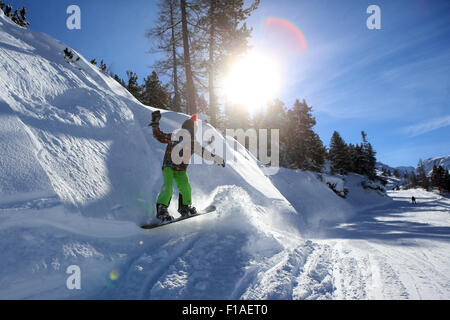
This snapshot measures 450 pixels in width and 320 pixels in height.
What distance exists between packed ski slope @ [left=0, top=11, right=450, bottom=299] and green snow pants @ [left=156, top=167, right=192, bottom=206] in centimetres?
39

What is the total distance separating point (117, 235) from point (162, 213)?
0.79m

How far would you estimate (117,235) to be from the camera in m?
2.93

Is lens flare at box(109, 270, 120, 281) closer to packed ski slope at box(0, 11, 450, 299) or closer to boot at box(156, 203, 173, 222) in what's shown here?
packed ski slope at box(0, 11, 450, 299)

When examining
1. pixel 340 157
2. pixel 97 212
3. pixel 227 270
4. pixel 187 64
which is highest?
pixel 187 64

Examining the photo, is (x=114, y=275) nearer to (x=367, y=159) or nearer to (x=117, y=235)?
(x=117, y=235)

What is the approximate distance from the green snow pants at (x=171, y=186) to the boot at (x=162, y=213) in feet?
0.23

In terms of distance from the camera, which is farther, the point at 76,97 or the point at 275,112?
the point at 275,112

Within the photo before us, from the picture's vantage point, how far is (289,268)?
269cm

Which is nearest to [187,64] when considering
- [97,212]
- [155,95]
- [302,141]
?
[155,95]

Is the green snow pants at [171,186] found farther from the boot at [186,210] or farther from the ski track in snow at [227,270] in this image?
the ski track in snow at [227,270]

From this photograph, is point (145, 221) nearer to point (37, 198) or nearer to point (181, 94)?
point (37, 198)

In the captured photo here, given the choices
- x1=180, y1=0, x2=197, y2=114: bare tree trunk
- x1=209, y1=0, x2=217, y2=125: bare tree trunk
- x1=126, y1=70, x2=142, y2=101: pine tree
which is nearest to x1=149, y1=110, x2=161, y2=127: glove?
x1=180, y1=0, x2=197, y2=114: bare tree trunk
